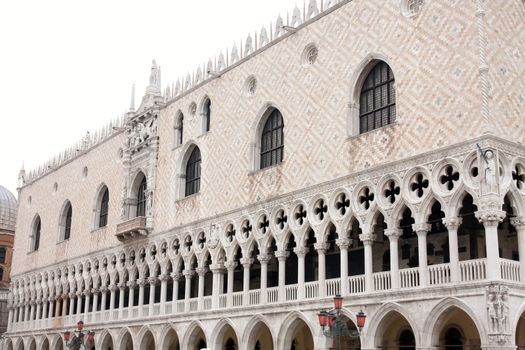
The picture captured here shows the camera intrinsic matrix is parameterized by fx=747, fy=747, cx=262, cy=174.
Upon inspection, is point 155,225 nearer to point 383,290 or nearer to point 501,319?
point 383,290

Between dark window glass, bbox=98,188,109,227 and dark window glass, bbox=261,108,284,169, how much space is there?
1035cm

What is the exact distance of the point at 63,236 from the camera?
32375mm

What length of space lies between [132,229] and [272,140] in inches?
283

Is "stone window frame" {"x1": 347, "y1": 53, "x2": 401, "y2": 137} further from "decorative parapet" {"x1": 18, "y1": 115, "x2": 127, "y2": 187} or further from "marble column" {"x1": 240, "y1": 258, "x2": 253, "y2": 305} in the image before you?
"decorative parapet" {"x1": 18, "y1": 115, "x2": 127, "y2": 187}

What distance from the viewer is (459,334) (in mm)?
16219

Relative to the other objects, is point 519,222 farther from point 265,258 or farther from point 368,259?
point 265,258

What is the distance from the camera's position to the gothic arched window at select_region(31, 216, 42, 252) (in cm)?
3547

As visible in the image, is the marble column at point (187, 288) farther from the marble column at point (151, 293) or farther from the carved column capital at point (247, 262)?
the carved column capital at point (247, 262)

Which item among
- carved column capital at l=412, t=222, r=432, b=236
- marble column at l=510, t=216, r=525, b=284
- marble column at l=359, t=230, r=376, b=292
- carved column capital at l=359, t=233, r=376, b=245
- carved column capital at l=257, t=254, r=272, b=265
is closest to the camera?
marble column at l=510, t=216, r=525, b=284

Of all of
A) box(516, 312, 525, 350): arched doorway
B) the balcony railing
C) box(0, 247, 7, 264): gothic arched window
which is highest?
box(0, 247, 7, 264): gothic arched window

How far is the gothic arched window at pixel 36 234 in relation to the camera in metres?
35.5

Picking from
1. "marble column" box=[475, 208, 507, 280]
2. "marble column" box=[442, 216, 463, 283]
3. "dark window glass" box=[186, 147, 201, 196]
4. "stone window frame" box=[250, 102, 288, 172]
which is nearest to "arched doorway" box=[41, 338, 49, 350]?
"dark window glass" box=[186, 147, 201, 196]

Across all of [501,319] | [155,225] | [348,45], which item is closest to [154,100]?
[155,225]

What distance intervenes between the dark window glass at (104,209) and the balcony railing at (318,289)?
11.7 feet
